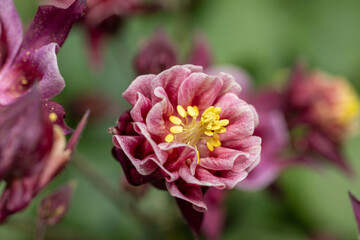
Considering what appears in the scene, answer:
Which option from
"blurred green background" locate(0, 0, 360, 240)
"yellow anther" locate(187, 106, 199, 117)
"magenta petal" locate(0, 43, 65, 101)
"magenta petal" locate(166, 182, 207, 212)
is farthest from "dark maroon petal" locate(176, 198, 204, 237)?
"blurred green background" locate(0, 0, 360, 240)

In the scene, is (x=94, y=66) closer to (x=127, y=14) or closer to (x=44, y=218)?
(x=127, y=14)

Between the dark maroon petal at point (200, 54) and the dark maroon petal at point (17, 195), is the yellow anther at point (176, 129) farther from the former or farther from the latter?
the dark maroon petal at point (200, 54)

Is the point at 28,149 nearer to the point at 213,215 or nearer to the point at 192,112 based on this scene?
the point at 192,112

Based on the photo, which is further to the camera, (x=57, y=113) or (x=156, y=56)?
(x=156, y=56)

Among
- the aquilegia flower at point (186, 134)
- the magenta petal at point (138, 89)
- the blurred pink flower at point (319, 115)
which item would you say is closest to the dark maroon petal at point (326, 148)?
the blurred pink flower at point (319, 115)

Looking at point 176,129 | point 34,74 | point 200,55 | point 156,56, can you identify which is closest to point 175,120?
point 176,129

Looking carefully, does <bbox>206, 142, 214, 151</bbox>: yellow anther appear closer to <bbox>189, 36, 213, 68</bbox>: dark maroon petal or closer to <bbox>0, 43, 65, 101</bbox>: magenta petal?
<bbox>0, 43, 65, 101</bbox>: magenta petal

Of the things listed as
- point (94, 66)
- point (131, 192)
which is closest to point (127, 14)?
point (94, 66)
